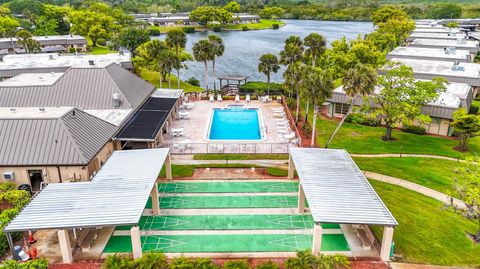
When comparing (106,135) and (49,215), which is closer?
(49,215)

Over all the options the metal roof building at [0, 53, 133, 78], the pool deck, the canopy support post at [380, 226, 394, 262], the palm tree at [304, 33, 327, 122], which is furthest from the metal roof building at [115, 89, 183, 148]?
the palm tree at [304, 33, 327, 122]

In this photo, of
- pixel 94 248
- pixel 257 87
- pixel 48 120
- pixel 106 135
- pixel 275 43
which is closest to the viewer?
pixel 94 248

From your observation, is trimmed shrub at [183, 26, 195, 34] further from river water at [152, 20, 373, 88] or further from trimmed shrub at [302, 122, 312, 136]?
A: trimmed shrub at [302, 122, 312, 136]

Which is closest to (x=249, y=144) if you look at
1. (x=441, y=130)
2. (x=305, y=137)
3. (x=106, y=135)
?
(x=305, y=137)

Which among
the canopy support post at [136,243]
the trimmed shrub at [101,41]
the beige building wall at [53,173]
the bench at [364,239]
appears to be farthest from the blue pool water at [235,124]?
the trimmed shrub at [101,41]

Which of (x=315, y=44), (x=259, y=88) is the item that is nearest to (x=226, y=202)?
(x=315, y=44)

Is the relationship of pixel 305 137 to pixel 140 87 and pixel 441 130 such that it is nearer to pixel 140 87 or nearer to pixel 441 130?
pixel 441 130
